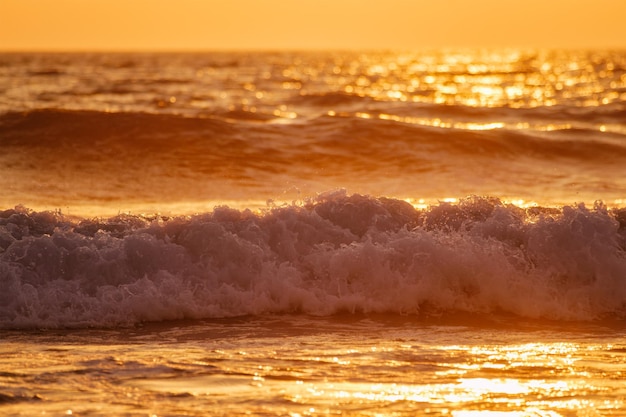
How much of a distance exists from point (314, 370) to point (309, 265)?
3.06m

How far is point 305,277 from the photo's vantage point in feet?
32.6

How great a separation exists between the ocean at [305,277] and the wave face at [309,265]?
2 centimetres

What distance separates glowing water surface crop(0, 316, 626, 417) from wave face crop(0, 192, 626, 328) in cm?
54

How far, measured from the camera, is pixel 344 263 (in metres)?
9.99

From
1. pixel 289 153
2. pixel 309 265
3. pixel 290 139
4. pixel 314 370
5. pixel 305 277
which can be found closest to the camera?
pixel 314 370

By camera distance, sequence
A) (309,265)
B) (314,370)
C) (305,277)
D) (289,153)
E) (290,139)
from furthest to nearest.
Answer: (290,139) → (289,153) → (309,265) → (305,277) → (314,370)

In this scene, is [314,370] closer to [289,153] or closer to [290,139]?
[289,153]

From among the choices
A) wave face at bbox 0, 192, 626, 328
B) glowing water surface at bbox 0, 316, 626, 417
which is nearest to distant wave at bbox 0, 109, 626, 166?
wave face at bbox 0, 192, 626, 328

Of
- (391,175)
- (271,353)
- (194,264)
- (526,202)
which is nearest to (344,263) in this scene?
(194,264)

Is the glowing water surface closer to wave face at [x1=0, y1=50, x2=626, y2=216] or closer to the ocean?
the ocean

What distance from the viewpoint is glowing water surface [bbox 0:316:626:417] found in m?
6.27

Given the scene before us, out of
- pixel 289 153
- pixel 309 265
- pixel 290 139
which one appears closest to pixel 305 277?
pixel 309 265

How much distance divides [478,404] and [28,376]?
325cm

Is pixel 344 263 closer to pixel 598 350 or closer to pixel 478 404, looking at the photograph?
pixel 598 350
